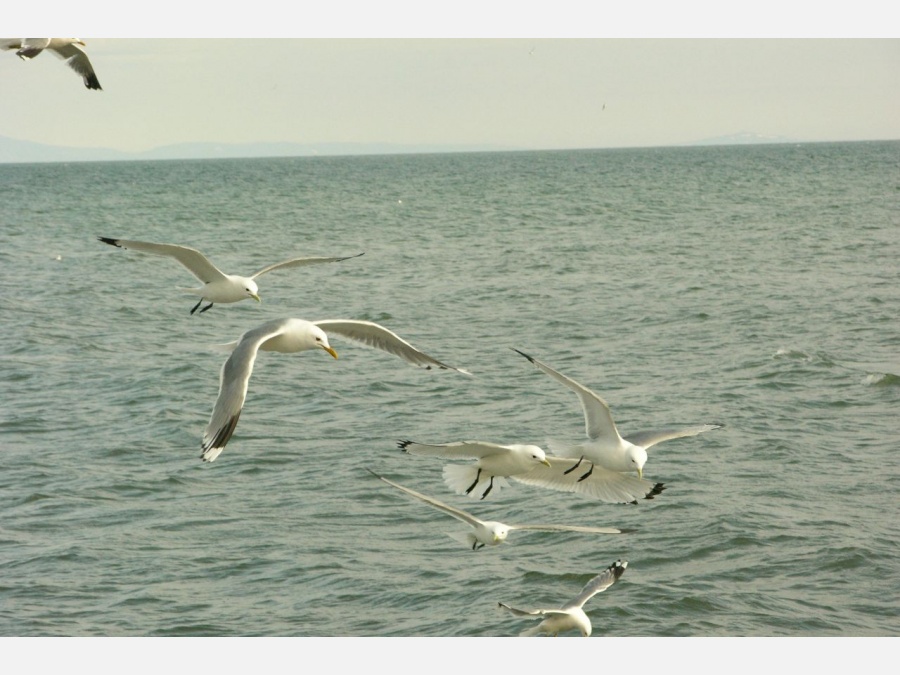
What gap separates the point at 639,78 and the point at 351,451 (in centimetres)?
224

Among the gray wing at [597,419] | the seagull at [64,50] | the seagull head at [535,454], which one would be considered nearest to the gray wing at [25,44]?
the seagull at [64,50]

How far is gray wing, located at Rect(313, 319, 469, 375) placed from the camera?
407cm

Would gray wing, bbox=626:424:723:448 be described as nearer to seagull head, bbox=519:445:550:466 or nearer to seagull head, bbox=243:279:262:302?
seagull head, bbox=519:445:550:466

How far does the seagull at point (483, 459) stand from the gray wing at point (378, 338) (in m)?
0.28

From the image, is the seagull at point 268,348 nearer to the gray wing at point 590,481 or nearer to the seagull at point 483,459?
the seagull at point 483,459

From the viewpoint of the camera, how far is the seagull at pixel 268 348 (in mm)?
3211

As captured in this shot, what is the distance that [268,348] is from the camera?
379 cm

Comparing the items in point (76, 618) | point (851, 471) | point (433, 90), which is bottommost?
point (76, 618)

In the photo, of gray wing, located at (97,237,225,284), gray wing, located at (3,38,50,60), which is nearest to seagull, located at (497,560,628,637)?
gray wing, located at (97,237,225,284)

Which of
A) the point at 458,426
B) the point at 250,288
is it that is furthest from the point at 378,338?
the point at 458,426

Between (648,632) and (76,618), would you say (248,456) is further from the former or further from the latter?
(648,632)

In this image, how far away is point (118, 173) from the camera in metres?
21.5

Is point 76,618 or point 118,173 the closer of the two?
point 76,618

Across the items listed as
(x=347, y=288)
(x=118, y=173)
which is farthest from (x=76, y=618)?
(x=118, y=173)
